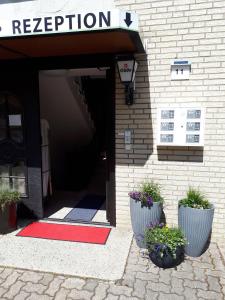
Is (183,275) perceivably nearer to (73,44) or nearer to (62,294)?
(62,294)

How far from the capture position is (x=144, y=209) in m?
3.54

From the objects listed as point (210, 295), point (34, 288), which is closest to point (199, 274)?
point (210, 295)

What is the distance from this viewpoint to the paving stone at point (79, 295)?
8.91 ft

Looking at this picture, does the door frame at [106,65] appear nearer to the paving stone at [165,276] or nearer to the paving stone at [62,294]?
the paving stone at [165,276]

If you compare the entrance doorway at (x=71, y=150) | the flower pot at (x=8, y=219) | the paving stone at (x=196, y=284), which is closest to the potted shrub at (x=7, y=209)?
the flower pot at (x=8, y=219)

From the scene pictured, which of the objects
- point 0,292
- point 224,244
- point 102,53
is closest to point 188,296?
point 224,244

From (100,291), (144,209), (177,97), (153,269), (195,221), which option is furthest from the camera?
(177,97)

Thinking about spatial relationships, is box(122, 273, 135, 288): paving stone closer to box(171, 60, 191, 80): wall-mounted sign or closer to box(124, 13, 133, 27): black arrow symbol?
box(171, 60, 191, 80): wall-mounted sign

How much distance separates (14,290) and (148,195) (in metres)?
1.89

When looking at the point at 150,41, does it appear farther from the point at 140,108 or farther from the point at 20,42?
the point at 20,42

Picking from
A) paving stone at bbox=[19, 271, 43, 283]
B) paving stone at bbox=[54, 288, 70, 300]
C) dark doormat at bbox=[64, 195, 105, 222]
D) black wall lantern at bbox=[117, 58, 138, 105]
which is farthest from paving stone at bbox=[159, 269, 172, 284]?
black wall lantern at bbox=[117, 58, 138, 105]

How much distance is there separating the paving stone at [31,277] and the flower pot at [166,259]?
1.31m

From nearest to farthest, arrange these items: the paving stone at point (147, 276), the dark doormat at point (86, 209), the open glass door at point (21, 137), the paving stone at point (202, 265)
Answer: the paving stone at point (147, 276) < the paving stone at point (202, 265) < the open glass door at point (21, 137) < the dark doormat at point (86, 209)

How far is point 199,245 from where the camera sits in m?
3.41
